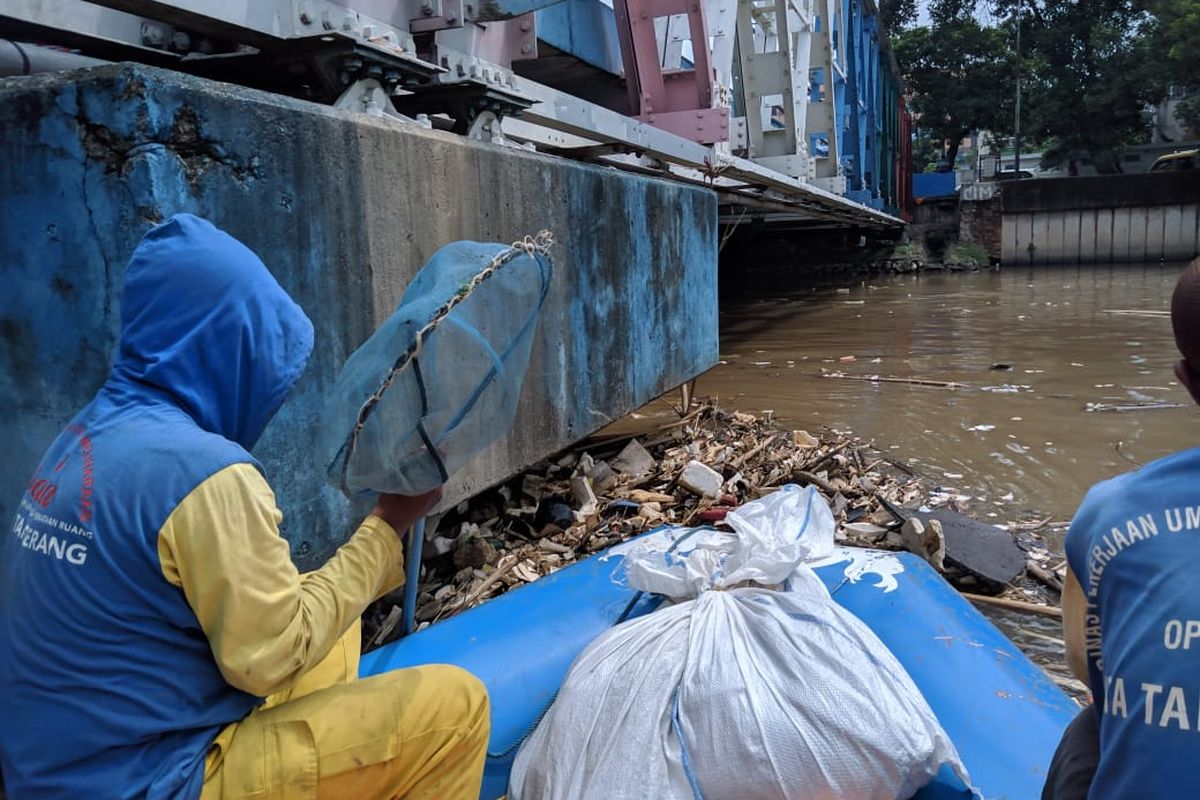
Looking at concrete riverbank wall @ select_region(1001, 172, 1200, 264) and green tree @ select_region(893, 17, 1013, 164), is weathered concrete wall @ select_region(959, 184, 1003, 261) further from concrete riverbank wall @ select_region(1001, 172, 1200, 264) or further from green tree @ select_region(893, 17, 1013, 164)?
green tree @ select_region(893, 17, 1013, 164)

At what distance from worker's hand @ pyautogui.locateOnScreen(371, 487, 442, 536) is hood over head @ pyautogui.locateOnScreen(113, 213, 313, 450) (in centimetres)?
30

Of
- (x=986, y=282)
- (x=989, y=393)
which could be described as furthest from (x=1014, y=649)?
(x=986, y=282)

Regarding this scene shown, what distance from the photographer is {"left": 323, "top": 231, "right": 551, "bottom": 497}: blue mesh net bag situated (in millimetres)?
1568

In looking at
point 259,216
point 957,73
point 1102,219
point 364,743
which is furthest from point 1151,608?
point 957,73

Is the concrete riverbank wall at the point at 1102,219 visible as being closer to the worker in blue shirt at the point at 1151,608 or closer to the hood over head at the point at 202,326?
the worker in blue shirt at the point at 1151,608

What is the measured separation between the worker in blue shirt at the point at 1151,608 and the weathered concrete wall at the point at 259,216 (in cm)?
178

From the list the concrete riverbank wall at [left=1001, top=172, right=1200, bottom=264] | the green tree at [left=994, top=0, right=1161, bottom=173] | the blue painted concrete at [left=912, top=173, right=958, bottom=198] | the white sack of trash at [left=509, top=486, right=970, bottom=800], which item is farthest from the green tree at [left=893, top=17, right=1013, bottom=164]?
the white sack of trash at [left=509, top=486, right=970, bottom=800]

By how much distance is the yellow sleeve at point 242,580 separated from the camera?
122cm

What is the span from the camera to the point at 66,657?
4.06 ft

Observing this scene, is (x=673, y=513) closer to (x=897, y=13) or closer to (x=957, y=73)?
(x=957, y=73)

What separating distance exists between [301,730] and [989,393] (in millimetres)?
6854

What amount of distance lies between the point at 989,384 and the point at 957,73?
30.3m

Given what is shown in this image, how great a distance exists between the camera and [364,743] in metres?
1.40

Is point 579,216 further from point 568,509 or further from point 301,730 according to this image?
point 301,730
